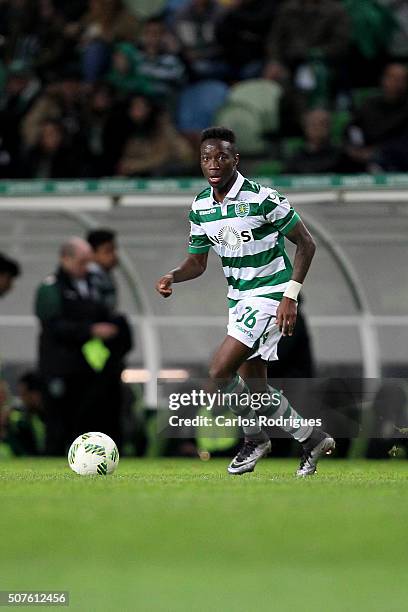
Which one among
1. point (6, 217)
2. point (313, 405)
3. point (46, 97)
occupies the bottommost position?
point (313, 405)

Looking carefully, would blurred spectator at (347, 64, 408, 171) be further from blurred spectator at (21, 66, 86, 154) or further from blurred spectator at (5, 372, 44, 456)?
blurred spectator at (5, 372, 44, 456)

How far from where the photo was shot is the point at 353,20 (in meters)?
17.0

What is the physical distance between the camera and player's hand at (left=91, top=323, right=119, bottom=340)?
13016mm

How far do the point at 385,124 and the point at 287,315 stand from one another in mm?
7038

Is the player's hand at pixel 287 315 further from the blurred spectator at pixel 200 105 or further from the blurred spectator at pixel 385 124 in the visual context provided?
the blurred spectator at pixel 200 105

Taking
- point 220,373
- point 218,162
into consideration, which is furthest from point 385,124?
point 220,373

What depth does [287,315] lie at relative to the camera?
876cm

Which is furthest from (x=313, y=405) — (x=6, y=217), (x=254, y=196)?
(x=6, y=217)

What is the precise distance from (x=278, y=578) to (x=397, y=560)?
0.61 meters

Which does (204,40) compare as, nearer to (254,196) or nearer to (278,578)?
(254,196)

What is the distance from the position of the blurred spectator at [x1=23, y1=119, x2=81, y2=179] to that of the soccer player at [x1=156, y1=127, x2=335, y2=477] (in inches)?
270

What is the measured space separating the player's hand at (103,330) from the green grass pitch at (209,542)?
11.8 ft

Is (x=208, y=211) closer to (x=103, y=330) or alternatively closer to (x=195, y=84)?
(x=103, y=330)

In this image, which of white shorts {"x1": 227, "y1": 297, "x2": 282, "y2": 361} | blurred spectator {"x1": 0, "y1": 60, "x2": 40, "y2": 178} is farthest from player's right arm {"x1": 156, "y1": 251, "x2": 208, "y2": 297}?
blurred spectator {"x1": 0, "y1": 60, "x2": 40, "y2": 178}
